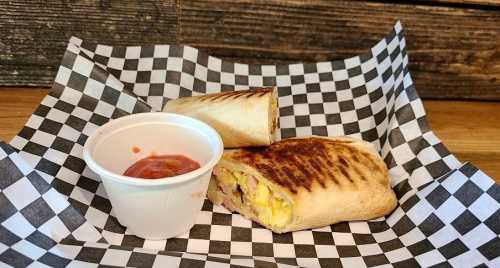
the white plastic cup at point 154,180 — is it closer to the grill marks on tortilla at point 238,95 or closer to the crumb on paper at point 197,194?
the crumb on paper at point 197,194

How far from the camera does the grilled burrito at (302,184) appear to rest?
1874mm

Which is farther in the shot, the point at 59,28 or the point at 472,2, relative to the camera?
the point at 472,2

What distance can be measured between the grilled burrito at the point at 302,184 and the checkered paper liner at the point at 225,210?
0.06 meters

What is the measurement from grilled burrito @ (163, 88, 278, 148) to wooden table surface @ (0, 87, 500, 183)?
0.87 m

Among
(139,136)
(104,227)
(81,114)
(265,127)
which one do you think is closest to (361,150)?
(265,127)

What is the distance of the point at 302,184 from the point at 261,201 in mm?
169

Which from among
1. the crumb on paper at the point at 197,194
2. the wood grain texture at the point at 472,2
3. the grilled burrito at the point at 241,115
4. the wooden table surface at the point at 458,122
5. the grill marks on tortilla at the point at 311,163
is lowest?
the wooden table surface at the point at 458,122

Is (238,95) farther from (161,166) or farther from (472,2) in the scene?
(472,2)

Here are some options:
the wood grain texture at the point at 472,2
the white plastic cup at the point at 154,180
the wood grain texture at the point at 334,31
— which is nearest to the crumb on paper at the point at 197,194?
the white plastic cup at the point at 154,180

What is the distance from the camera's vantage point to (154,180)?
162 centimetres

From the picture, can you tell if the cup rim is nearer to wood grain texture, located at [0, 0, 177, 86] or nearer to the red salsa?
the red salsa

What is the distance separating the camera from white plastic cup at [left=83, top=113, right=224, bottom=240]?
5.48 feet

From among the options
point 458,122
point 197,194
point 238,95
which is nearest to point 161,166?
point 197,194

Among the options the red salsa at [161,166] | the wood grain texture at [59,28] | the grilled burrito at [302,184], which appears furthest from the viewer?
the wood grain texture at [59,28]
